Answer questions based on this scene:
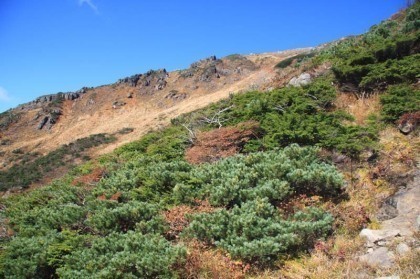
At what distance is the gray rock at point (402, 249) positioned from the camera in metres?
4.48

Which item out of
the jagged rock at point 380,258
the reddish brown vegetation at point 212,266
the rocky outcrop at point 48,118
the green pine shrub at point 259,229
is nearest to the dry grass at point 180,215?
the green pine shrub at point 259,229

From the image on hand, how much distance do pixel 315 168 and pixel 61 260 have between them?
4.77 meters

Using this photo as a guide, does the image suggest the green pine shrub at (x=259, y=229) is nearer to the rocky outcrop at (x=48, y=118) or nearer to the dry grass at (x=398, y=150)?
the dry grass at (x=398, y=150)

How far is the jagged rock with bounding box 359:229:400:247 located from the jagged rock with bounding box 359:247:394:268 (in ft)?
0.56

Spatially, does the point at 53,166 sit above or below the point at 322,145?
above

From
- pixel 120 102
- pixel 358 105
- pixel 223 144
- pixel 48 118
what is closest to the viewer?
pixel 223 144

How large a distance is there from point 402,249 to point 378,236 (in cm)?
51

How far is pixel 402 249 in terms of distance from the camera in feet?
15.0

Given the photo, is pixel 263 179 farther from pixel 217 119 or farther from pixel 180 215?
pixel 217 119

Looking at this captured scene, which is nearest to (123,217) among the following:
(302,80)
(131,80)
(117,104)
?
(302,80)

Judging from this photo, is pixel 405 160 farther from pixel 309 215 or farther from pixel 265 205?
pixel 265 205

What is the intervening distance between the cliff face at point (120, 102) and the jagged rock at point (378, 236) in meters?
37.2

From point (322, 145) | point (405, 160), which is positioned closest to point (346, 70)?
point (322, 145)

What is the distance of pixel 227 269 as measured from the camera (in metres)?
5.05
